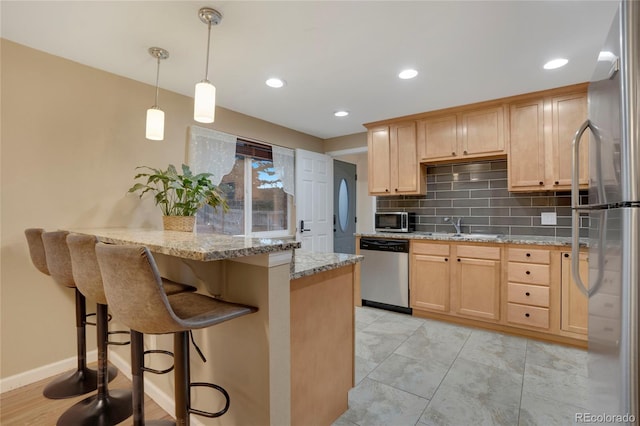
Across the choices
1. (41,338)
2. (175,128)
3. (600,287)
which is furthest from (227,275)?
(175,128)

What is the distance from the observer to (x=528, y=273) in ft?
9.18

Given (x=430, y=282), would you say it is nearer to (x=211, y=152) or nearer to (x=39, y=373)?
(x=211, y=152)

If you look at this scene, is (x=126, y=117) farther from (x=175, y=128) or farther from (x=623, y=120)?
(x=623, y=120)

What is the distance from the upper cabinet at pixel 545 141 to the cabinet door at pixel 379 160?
51.4 inches

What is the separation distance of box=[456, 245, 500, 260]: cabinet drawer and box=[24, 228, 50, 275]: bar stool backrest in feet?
11.2

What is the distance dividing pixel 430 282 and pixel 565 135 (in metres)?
1.89

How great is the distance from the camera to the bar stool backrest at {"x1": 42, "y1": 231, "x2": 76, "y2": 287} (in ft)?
5.48

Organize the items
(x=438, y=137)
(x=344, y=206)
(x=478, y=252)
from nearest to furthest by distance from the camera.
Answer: (x=478, y=252), (x=438, y=137), (x=344, y=206)

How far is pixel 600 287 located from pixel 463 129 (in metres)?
2.50

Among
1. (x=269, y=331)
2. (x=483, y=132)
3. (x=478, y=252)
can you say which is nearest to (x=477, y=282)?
(x=478, y=252)

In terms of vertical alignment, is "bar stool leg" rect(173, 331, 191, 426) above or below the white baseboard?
above

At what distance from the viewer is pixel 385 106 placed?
3.26 metres

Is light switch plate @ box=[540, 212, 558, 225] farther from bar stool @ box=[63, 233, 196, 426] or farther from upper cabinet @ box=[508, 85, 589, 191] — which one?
bar stool @ box=[63, 233, 196, 426]

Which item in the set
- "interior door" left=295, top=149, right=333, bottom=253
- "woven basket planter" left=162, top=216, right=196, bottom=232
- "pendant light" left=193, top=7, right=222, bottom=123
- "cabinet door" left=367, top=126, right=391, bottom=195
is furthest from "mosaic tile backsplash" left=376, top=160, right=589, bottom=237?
"pendant light" left=193, top=7, right=222, bottom=123
